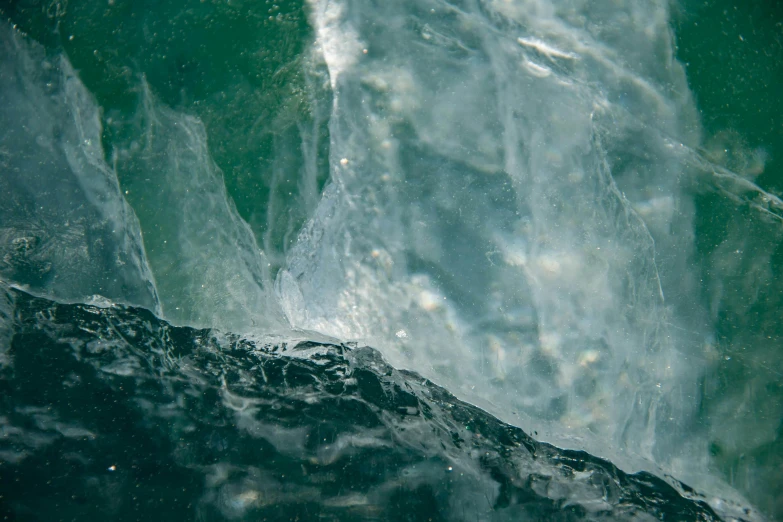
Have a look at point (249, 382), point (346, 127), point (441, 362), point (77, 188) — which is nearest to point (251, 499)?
point (249, 382)

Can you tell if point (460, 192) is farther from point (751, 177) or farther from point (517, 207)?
point (751, 177)

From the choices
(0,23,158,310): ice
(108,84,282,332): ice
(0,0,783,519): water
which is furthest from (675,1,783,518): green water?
(0,23,158,310): ice

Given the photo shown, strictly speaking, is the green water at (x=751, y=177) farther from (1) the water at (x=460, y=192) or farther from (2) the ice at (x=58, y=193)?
(2) the ice at (x=58, y=193)

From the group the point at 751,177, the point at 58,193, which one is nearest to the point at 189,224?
the point at 58,193

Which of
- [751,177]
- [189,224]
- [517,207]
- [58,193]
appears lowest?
[189,224]

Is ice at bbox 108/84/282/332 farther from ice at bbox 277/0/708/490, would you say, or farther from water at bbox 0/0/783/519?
ice at bbox 277/0/708/490

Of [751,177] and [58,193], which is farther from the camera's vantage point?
[58,193]
